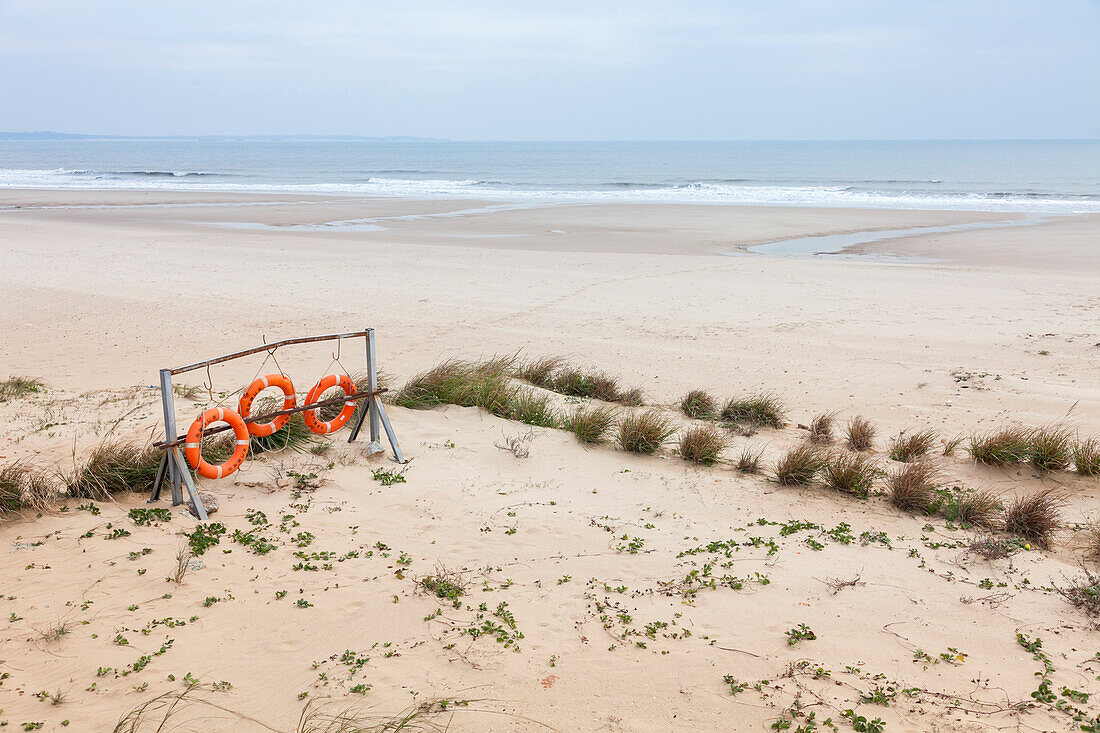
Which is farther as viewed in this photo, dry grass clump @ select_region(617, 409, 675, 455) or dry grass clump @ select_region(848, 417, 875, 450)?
dry grass clump @ select_region(848, 417, 875, 450)

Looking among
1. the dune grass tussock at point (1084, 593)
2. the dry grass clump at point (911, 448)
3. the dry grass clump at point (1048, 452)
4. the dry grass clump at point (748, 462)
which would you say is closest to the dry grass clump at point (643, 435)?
the dry grass clump at point (748, 462)

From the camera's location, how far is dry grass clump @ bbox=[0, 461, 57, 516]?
5184mm

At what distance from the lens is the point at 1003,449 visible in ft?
22.2

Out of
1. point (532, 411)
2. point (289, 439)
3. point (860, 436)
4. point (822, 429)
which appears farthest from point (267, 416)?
point (860, 436)

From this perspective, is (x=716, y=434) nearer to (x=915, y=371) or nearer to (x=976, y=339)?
(x=915, y=371)

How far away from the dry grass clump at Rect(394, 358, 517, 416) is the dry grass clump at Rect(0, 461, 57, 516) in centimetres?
328

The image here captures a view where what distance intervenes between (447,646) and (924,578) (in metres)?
3.00

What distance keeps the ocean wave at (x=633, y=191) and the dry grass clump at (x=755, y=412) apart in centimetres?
3127

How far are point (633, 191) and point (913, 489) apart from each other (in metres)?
43.6

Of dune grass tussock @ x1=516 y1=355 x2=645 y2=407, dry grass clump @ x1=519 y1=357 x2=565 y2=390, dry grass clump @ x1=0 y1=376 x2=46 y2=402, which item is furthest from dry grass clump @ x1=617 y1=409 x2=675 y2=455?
dry grass clump @ x1=0 y1=376 x2=46 y2=402

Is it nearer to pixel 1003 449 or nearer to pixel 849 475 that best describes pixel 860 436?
pixel 1003 449

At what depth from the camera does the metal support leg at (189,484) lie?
209 inches

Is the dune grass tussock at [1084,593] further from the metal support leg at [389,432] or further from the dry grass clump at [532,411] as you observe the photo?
the metal support leg at [389,432]

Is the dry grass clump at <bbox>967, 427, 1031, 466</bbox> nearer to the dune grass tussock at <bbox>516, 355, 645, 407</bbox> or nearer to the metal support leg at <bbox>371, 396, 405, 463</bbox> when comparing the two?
the dune grass tussock at <bbox>516, 355, 645, 407</bbox>
